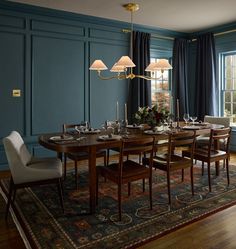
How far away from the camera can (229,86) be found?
6.14 meters

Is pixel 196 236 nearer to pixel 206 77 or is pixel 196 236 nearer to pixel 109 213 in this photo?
pixel 109 213

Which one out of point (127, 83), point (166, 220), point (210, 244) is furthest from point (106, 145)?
point (127, 83)

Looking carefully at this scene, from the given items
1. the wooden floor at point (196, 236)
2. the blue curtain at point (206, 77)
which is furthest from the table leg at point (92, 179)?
the blue curtain at point (206, 77)

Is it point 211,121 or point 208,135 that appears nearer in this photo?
point 208,135

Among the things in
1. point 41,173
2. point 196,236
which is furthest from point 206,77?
point 41,173

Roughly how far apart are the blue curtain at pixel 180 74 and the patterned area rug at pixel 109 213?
288 cm

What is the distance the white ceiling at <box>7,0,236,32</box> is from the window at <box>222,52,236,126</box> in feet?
2.77

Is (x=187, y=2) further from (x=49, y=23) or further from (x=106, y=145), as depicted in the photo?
(x=106, y=145)

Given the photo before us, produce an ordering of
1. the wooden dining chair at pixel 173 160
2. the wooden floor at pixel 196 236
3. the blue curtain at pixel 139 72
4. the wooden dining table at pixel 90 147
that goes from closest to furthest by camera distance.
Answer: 1. the wooden floor at pixel 196 236
2. the wooden dining table at pixel 90 147
3. the wooden dining chair at pixel 173 160
4. the blue curtain at pixel 139 72

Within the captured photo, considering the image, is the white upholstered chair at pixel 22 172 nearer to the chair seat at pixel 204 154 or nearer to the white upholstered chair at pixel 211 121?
the chair seat at pixel 204 154

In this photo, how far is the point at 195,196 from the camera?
3.34 meters

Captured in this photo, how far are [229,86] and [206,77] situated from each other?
0.55 m

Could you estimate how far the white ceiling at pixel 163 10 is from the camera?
4.39 m

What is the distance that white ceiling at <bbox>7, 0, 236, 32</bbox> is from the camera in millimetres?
4387
